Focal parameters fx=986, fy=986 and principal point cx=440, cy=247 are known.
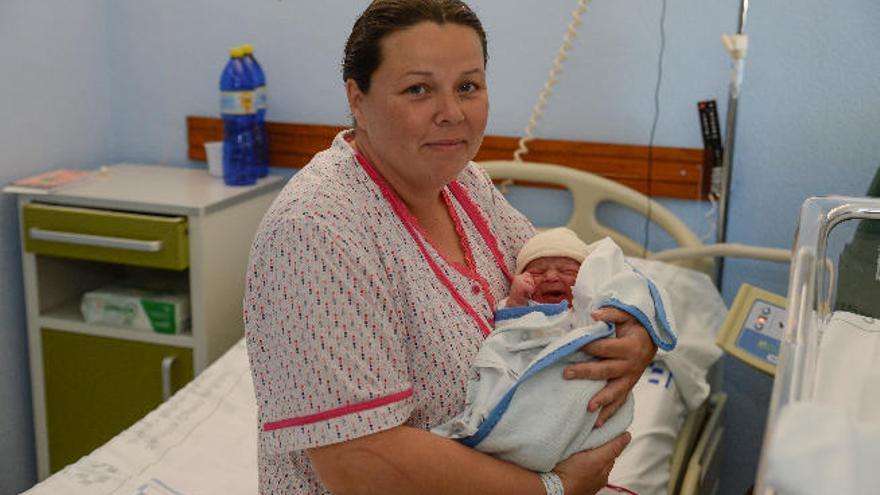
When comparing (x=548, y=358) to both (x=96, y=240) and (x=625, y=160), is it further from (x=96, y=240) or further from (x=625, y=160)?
(x=96, y=240)

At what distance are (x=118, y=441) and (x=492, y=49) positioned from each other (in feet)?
4.95

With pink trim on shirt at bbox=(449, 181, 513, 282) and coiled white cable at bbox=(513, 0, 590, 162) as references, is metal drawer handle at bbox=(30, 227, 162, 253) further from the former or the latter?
pink trim on shirt at bbox=(449, 181, 513, 282)

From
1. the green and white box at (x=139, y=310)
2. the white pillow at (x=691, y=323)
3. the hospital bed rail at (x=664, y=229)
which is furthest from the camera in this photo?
the green and white box at (x=139, y=310)

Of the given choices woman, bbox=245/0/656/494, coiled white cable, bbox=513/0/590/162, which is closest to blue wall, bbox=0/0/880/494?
coiled white cable, bbox=513/0/590/162

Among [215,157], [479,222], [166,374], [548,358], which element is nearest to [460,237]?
[479,222]

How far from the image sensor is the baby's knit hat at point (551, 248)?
5.41 ft

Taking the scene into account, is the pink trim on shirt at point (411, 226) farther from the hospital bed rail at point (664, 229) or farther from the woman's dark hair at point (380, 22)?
the hospital bed rail at point (664, 229)

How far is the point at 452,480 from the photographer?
1.36m

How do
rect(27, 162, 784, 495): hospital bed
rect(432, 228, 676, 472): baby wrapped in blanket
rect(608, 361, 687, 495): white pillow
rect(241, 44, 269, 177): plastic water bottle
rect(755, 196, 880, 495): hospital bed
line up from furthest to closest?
rect(241, 44, 269, 177): plastic water bottle < rect(27, 162, 784, 495): hospital bed < rect(608, 361, 687, 495): white pillow < rect(432, 228, 676, 472): baby wrapped in blanket < rect(755, 196, 880, 495): hospital bed

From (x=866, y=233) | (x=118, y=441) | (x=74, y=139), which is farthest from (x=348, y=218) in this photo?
(x=74, y=139)

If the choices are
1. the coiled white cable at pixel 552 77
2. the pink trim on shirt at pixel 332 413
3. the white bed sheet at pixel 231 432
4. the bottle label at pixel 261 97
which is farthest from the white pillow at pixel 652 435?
the bottle label at pixel 261 97

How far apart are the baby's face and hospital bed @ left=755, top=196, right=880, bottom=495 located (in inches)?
16.8

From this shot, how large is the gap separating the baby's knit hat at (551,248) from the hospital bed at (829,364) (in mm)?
419

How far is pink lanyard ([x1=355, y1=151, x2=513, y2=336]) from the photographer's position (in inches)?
57.1
